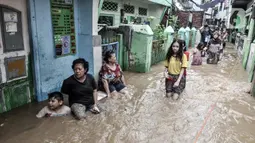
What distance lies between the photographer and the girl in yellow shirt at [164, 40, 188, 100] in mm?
4523

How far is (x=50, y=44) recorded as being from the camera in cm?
402

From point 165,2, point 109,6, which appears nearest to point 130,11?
point 109,6

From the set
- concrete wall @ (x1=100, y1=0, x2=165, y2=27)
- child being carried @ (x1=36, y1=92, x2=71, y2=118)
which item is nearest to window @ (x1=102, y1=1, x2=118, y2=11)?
concrete wall @ (x1=100, y1=0, x2=165, y2=27)

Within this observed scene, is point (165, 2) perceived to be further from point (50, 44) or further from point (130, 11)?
point (50, 44)

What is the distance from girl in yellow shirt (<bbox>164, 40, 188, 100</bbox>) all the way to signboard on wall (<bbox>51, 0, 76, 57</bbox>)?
2200 millimetres

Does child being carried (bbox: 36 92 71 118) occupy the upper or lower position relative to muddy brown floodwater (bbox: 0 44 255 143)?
upper

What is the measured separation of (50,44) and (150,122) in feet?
7.94

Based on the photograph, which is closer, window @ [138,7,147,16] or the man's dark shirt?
the man's dark shirt

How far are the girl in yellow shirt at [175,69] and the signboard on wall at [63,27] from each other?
7.22ft

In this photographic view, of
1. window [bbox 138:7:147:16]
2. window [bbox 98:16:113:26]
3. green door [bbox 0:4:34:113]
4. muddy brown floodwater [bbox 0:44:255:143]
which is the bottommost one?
muddy brown floodwater [bbox 0:44:255:143]

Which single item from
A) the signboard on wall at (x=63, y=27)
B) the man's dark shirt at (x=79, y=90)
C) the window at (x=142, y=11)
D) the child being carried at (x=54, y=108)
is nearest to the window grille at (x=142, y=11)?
the window at (x=142, y=11)

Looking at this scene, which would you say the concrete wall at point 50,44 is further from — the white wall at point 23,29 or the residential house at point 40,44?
the white wall at point 23,29

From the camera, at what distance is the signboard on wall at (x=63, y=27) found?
4035mm

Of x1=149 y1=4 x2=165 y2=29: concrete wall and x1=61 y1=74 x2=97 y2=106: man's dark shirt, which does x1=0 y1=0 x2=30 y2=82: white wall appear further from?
x1=149 y1=4 x2=165 y2=29: concrete wall
